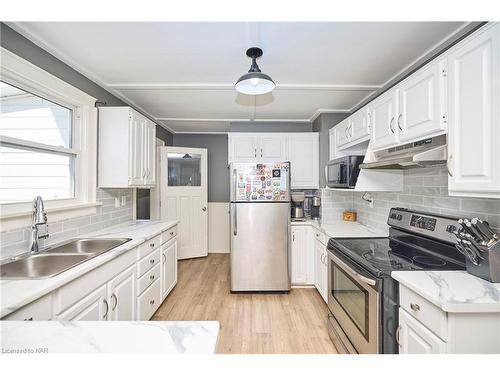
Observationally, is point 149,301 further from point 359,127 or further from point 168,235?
point 359,127

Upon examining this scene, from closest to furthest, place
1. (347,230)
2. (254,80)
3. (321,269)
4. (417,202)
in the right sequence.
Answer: (254,80)
(417,202)
(347,230)
(321,269)

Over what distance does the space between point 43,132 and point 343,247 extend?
2.53 meters

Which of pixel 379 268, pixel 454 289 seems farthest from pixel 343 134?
pixel 454 289

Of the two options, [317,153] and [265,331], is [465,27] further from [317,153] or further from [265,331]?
[265,331]

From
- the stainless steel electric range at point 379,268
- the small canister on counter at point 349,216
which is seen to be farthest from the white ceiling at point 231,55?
the small canister on counter at point 349,216

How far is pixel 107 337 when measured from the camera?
69 centimetres

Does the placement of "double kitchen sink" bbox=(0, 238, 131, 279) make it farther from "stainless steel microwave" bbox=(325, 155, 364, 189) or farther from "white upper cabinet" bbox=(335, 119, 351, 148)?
"white upper cabinet" bbox=(335, 119, 351, 148)

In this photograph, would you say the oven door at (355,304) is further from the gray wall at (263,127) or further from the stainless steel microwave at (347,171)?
the gray wall at (263,127)

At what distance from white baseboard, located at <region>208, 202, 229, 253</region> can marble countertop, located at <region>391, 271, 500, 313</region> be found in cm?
361

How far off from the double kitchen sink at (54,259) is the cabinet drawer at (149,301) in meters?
0.55

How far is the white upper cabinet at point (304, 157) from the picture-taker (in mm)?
3443

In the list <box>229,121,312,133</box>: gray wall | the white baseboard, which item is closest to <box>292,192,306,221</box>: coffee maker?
<box>229,121,312,133</box>: gray wall

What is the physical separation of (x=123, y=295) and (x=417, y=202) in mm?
2450
